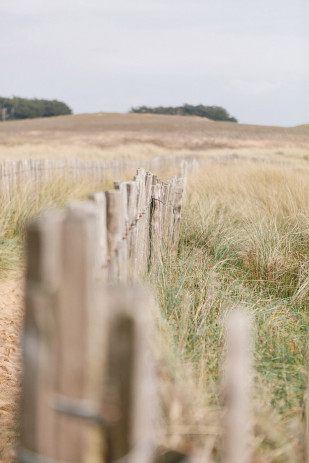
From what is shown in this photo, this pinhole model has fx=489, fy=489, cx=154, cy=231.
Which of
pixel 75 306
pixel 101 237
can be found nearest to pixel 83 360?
pixel 75 306

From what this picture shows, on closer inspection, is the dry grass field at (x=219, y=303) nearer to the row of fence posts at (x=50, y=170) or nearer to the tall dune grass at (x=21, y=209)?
the tall dune grass at (x=21, y=209)

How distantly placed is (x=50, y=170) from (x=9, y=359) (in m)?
5.33

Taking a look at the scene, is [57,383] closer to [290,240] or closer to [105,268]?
[105,268]

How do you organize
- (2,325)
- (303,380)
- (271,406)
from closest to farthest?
(271,406), (303,380), (2,325)

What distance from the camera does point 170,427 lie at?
58.9 inches

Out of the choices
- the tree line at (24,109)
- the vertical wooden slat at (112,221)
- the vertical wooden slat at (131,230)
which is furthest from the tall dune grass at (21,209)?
the tree line at (24,109)

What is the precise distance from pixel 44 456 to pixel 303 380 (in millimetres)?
1410

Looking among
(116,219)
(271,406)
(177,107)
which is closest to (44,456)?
(116,219)

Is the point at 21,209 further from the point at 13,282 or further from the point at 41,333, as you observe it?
the point at 41,333

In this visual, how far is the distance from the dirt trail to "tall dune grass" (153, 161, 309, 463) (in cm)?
87

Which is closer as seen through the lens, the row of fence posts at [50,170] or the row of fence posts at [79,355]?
the row of fence posts at [79,355]

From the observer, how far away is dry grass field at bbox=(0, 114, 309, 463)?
5.28 ft

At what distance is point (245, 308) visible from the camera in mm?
3053

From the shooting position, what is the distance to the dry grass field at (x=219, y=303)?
1.61 m
